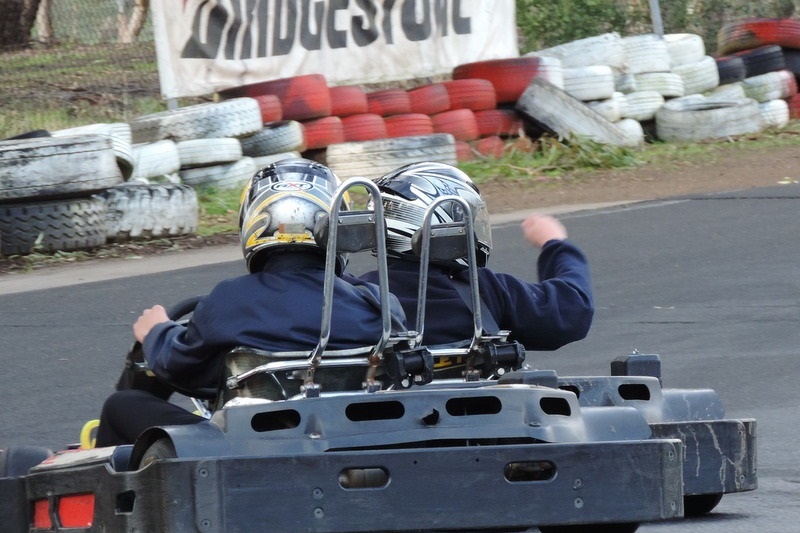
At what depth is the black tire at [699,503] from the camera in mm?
4113

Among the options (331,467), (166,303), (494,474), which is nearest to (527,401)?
(494,474)

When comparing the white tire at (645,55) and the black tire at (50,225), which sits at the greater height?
the white tire at (645,55)

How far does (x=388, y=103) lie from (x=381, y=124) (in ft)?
1.27

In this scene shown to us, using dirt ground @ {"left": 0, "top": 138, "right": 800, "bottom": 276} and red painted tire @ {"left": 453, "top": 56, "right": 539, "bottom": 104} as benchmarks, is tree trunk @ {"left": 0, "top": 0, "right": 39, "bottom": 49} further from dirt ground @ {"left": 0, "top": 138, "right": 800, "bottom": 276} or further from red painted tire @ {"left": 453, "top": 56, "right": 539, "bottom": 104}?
dirt ground @ {"left": 0, "top": 138, "right": 800, "bottom": 276}

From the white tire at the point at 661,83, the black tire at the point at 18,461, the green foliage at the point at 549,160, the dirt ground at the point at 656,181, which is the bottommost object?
the dirt ground at the point at 656,181

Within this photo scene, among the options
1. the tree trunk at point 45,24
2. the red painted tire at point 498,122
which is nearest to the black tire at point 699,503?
the red painted tire at point 498,122

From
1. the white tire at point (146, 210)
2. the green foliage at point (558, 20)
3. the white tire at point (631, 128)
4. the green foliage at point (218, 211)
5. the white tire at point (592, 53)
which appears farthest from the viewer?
the green foliage at point (558, 20)

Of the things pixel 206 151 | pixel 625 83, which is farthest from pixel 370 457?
pixel 625 83

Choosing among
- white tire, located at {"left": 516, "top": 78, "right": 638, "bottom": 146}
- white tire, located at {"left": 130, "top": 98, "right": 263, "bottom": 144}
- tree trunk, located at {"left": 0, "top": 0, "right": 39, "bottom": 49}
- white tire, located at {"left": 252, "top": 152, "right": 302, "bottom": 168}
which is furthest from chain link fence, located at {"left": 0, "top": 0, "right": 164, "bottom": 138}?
white tire, located at {"left": 516, "top": 78, "right": 638, "bottom": 146}

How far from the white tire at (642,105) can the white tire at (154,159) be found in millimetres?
5143

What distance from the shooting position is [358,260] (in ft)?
29.7

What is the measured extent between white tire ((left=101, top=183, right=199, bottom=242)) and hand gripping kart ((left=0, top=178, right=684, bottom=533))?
6141 mm

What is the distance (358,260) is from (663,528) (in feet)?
16.7

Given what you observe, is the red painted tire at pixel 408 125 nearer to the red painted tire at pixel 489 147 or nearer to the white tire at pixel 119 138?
the red painted tire at pixel 489 147
